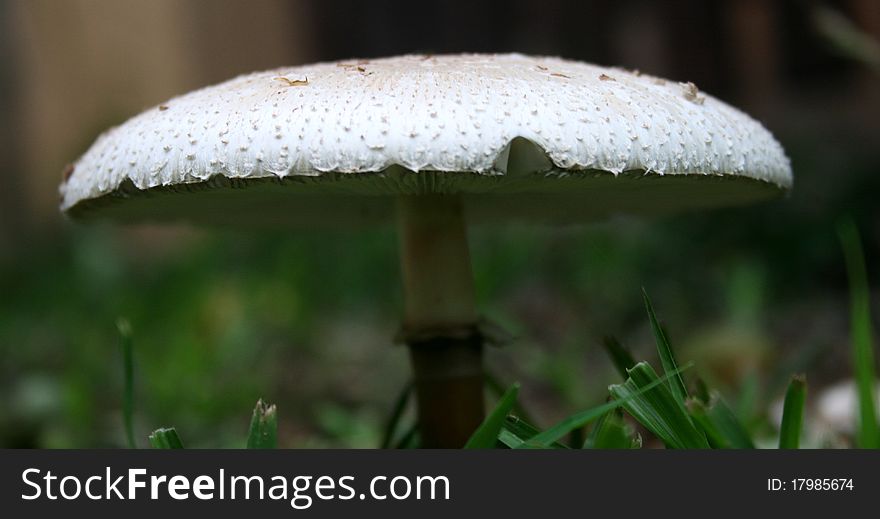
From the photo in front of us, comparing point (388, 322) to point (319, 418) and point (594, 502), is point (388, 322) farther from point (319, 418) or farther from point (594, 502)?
point (594, 502)

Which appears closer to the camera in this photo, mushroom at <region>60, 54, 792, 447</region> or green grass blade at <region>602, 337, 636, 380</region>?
mushroom at <region>60, 54, 792, 447</region>

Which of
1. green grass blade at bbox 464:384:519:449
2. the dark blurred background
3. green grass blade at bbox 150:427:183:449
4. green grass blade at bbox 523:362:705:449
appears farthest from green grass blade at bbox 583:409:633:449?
the dark blurred background

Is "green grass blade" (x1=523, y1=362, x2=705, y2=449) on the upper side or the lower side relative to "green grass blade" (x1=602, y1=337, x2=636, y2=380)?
lower

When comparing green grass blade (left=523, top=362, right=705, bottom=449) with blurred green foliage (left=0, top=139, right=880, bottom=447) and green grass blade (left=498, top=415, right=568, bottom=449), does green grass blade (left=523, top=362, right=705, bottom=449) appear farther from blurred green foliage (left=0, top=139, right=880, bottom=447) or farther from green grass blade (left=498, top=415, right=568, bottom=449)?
blurred green foliage (left=0, top=139, right=880, bottom=447)

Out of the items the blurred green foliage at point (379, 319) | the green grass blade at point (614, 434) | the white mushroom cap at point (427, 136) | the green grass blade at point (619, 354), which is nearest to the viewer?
the white mushroom cap at point (427, 136)

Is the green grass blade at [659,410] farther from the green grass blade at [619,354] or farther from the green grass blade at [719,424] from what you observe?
the green grass blade at [619,354]

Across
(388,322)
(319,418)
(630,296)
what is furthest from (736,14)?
(319,418)

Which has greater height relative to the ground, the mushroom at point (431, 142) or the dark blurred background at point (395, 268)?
the dark blurred background at point (395, 268)

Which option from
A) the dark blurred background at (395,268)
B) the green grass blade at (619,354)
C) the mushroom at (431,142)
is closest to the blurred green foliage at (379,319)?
the dark blurred background at (395,268)
